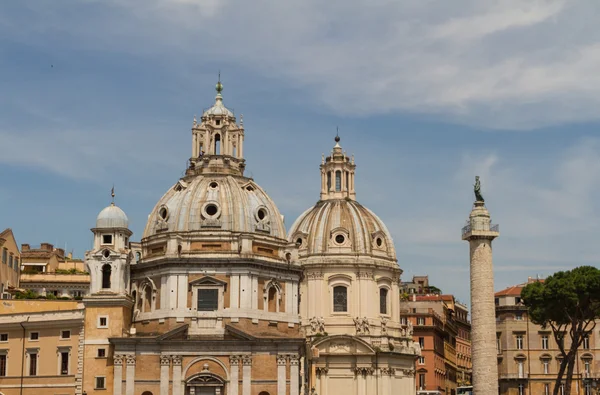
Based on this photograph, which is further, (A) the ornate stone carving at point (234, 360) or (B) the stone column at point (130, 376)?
(A) the ornate stone carving at point (234, 360)

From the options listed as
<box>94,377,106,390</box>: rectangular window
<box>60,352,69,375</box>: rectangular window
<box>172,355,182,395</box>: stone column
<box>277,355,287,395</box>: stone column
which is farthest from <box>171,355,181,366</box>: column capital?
<box>60,352,69,375</box>: rectangular window

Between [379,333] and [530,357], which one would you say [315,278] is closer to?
[379,333]

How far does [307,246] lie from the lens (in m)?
106

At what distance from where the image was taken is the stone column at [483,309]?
85188 mm

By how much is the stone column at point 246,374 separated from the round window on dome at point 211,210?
11.7 m

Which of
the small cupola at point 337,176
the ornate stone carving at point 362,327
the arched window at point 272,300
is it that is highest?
the small cupola at point 337,176

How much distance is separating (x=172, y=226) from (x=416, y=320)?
4452cm

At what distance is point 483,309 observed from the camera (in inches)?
3361

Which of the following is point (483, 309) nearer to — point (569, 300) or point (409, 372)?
point (569, 300)

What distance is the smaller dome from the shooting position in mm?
86688

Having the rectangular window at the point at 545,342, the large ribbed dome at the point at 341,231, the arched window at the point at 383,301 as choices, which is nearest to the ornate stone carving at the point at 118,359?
the large ribbed dome at the point at 341,231

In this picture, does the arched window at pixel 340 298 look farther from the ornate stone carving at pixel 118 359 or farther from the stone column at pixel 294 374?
the ornate stone carving at pixel 118 359

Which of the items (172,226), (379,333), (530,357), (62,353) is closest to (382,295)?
(379,333)

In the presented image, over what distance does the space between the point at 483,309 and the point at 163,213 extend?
25531mm
